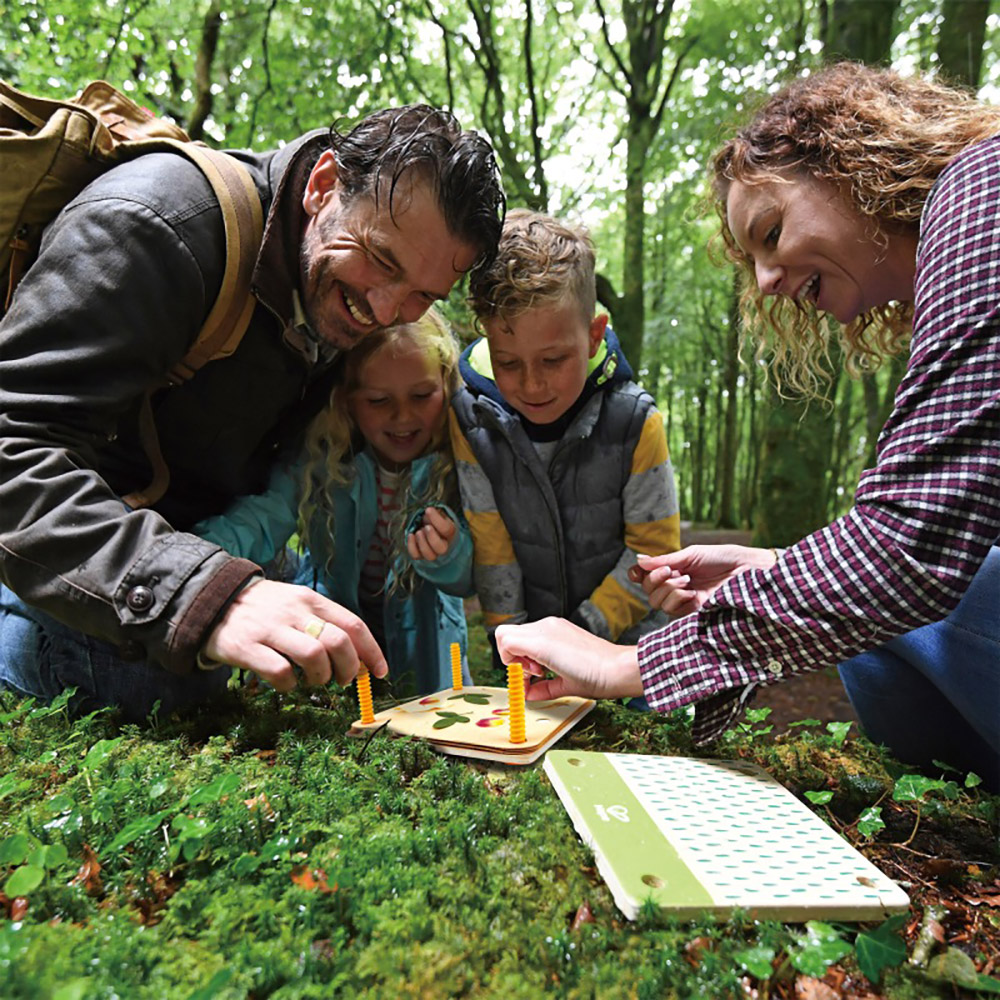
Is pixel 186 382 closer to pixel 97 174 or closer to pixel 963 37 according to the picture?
pixel 97 174

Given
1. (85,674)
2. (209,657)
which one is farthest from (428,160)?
(85,674)

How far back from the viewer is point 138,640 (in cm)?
174

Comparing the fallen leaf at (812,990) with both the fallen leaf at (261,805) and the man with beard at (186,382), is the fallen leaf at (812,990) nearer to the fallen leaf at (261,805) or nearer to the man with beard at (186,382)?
Answer: the fallen leaf at (261,805)

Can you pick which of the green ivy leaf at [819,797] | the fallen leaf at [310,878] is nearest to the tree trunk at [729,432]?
the green ivy leaf at [819,797]

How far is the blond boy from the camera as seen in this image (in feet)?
10.1

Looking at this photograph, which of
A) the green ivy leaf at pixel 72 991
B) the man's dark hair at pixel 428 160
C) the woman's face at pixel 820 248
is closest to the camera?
the green ivy leaf at pixel 72 991

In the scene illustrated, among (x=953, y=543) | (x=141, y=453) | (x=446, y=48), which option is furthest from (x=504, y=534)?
(x=446, y=48)

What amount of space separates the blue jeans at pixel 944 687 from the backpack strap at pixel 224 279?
2318mm

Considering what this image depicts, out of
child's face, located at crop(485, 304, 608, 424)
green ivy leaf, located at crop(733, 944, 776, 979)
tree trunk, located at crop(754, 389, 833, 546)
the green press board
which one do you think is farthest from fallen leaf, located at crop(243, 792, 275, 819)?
tree trunk, located at crop(754, 389, 833, 546)

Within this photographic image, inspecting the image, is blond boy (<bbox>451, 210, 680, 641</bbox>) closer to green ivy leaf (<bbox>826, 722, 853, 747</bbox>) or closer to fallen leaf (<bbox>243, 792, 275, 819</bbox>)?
green ivy leaf (<bbox>826, 722, 853, 747</bbox>)

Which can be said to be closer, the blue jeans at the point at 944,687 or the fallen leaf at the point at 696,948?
the fallen leaf at the point at 696,948

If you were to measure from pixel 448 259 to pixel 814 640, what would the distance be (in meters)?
1.75

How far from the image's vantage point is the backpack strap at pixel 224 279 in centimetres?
223

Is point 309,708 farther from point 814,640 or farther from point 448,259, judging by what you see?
point 448,259
